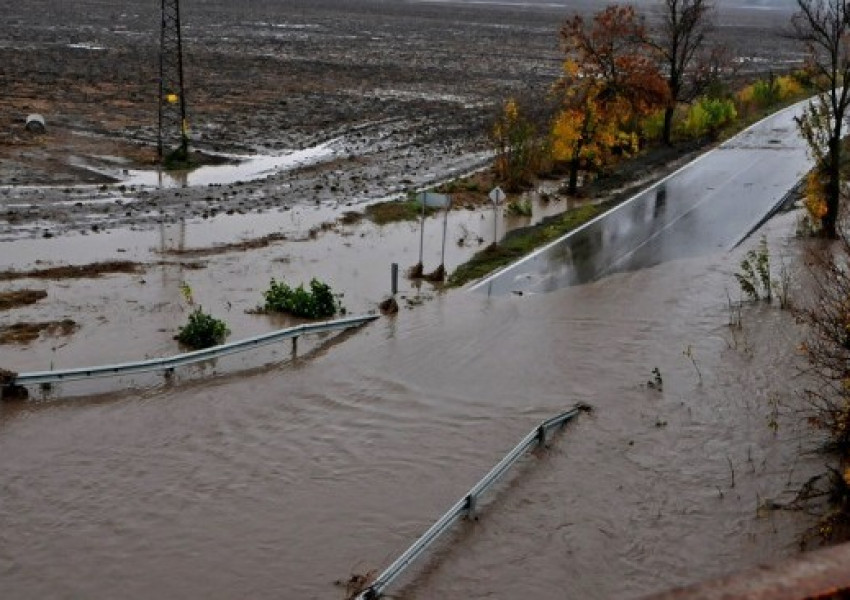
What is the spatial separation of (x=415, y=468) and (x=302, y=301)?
21.8 ft

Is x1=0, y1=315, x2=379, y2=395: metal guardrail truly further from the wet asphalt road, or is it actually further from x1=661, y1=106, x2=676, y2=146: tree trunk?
x1=661, y1=106, x2=676, y2=146: tree trunk

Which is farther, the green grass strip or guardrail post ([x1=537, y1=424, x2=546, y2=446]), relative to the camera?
the green grass strip

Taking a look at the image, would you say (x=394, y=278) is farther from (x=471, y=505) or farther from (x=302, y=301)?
(x=471, y=505)

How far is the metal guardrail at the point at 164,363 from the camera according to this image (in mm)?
14484

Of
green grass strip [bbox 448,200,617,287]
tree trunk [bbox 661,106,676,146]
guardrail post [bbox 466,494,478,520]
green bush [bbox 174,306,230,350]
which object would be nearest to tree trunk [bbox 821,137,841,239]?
green grass strip [bbox 448,200,617,287]

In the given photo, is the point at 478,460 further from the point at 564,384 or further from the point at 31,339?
the point at 31,339

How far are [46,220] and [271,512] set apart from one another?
51.4 ft

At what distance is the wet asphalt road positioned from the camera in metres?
22.6

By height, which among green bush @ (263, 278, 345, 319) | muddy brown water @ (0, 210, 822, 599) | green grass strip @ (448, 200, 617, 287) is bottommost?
muddy brown water @ (0, 210, 822, 599)

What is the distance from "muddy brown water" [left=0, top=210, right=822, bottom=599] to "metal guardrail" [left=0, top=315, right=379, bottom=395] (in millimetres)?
371

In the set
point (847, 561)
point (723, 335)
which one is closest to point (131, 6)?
point (723, 335)

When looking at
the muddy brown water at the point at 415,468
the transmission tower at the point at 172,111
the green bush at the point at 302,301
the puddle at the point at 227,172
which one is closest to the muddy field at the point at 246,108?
the puddle at the point at 227,172

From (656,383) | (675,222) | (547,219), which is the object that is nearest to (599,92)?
(547,219)

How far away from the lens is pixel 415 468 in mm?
13172
